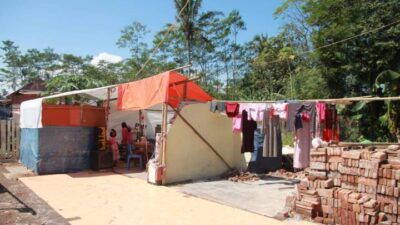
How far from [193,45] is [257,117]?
79.8 ft

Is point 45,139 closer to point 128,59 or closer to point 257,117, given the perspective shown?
point 257,117

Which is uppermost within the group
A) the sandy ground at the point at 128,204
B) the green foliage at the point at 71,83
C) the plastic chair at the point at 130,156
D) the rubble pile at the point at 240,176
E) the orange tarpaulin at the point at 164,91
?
the green foliage at the point at 71,83

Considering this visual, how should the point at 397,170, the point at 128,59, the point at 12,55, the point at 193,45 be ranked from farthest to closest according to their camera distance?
the point at 12,55 → the point at 128,59 → the point at 193,45 → the point at 397,170

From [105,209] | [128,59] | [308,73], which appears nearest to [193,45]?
[128,59]

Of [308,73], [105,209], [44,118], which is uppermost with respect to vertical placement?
[308,73]

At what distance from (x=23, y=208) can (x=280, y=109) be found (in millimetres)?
5875

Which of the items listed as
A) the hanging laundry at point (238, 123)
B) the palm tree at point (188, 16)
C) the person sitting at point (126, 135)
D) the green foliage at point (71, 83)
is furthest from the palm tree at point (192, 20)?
the hanging laundry at point (238, 123)

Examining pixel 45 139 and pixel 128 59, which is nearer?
pixel 45 139

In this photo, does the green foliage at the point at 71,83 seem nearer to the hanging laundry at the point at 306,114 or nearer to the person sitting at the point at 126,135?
the person sitting at the point at 126,135

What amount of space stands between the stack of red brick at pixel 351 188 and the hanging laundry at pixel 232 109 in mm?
3579

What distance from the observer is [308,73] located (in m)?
21.0

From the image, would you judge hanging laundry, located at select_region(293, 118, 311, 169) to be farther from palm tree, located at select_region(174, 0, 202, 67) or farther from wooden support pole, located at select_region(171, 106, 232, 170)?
palm tree, located at select_region(174, 0, 202, 67)

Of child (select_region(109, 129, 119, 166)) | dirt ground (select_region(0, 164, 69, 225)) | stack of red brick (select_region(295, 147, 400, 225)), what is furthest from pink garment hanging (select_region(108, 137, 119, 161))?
stack of red brick (select_region(295, 147, 400, 225))

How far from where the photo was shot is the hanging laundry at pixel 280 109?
9141mm
